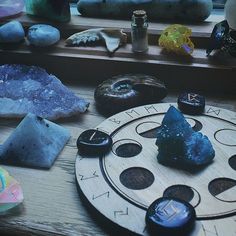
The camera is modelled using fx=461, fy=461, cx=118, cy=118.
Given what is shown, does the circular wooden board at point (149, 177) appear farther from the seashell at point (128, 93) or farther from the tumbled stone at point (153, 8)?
the tumbled stone at point (153, 8)

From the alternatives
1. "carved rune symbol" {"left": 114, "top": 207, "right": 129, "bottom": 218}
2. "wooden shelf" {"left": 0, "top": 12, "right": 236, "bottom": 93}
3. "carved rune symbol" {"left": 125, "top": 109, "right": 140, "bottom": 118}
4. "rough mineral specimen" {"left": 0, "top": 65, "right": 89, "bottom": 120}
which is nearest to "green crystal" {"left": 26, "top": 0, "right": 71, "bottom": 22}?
"wooden shelf" {"left": 0, "top": 12, "right": 236, "bottom": 93}

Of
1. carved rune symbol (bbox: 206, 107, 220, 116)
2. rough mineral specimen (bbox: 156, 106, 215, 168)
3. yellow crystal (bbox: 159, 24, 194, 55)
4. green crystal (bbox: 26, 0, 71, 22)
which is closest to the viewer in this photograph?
rough mineral specimen (bbox: 156, 106, 215, 168)

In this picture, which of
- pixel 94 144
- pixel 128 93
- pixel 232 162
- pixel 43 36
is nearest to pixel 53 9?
pixel 43 36

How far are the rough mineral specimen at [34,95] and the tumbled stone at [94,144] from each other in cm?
13

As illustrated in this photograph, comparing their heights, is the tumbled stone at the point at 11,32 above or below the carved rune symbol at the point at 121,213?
above

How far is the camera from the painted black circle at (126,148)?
2.20 ft

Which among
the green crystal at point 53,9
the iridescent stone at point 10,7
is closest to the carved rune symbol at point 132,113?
the green crystal at point 53,9

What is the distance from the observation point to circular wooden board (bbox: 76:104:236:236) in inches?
21.7

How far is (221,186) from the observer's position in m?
0.60

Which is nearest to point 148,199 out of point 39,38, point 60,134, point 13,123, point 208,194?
point 208,194

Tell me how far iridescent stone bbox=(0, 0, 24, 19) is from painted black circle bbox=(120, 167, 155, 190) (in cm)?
55

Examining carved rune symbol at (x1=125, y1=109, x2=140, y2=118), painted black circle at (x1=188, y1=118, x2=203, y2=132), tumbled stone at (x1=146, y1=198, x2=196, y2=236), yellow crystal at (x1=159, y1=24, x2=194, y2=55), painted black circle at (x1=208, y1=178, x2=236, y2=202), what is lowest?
painted black circle at (x1=208, y1=178, x2=236, y2=202)

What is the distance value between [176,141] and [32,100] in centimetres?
31

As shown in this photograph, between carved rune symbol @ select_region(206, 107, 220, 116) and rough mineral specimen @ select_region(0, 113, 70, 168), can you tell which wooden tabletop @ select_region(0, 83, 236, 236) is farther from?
carved rune symbol @ select_region(206, 107, 220, 116)
